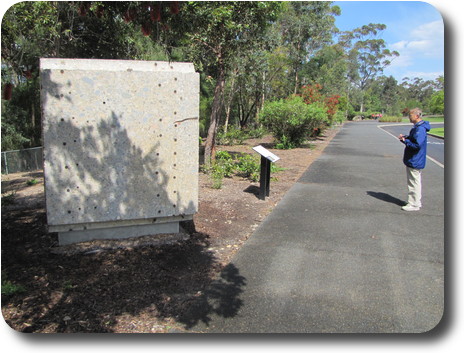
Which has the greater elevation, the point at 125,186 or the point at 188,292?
the point at 125,186

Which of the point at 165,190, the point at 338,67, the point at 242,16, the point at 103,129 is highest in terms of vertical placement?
the point at 338,67

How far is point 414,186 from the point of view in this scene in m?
6.48

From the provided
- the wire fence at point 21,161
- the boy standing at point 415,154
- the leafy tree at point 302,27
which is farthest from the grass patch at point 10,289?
the leafy tree at point 302,27

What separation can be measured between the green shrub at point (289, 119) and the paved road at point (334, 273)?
9078mm

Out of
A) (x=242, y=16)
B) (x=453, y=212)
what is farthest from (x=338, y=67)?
(x=453, y=212)

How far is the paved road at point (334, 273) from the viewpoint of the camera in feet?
10.5

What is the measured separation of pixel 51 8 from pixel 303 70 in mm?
27017

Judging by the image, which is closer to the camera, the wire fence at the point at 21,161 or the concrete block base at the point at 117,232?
the concrete block base at the point at 117,232

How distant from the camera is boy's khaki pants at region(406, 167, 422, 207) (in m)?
6.35

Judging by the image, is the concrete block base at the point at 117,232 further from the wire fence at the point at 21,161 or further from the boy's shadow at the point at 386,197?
the wire fence at the point at 21,161

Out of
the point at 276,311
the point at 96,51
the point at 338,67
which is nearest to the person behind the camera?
the point at 276,311

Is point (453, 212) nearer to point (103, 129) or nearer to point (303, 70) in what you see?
point (103, 129)

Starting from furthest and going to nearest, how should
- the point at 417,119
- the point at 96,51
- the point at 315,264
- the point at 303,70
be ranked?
the point at 303,70, the point at 96,51, the point at 417,119, the point at 315,264

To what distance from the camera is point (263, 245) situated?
4875 mm
